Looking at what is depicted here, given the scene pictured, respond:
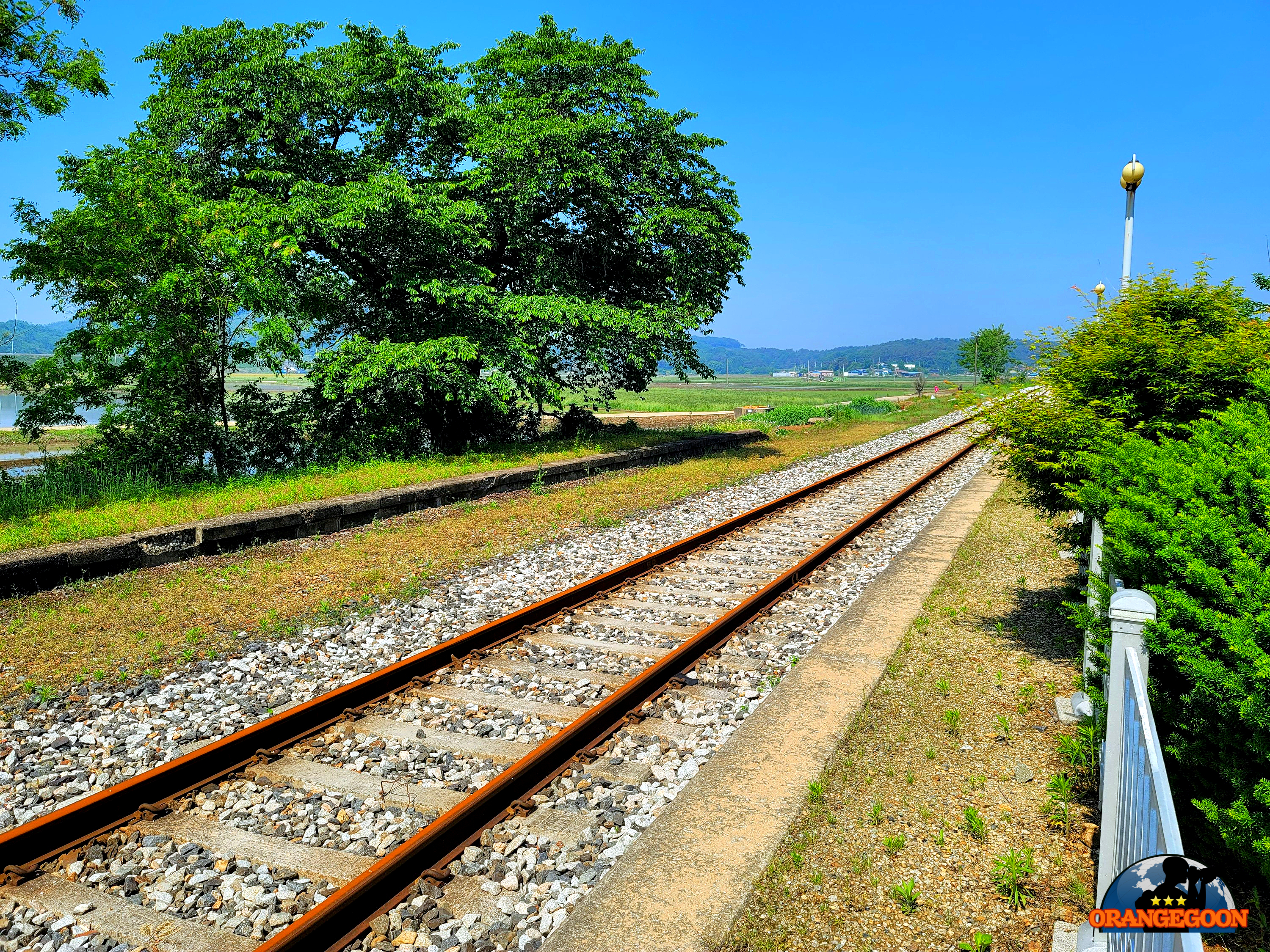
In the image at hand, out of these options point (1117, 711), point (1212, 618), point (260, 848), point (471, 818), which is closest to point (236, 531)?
point (260, 848)

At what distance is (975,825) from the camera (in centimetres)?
375

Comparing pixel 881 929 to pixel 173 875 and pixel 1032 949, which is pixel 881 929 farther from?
pixel 173 875

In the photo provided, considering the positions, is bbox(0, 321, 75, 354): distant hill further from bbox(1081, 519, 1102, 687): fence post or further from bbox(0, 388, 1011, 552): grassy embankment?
bbox(1081, 519, 1102, 687): fence post

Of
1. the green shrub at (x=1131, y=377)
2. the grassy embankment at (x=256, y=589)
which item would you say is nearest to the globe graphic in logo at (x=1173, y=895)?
the green shrub at (x=1131, y=377)

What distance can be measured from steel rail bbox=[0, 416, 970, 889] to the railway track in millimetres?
11

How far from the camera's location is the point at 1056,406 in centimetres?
601

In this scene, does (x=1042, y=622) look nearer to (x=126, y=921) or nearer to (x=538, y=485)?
(x=126, y=921)

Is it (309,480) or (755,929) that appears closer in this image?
(755,929)

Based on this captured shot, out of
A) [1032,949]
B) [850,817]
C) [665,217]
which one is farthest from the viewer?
[665,217]

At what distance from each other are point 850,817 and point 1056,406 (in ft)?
12.5

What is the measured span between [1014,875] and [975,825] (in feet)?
1.26

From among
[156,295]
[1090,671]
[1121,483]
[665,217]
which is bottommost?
[1090,671]

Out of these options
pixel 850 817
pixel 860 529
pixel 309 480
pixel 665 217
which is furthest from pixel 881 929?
pixel 665 217

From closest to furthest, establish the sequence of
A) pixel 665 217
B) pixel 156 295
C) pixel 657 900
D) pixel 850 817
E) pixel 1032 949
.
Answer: pixel 1032 949, pixel 657 900, pixel 850 817, pixel 156 295, pixel 665 217
